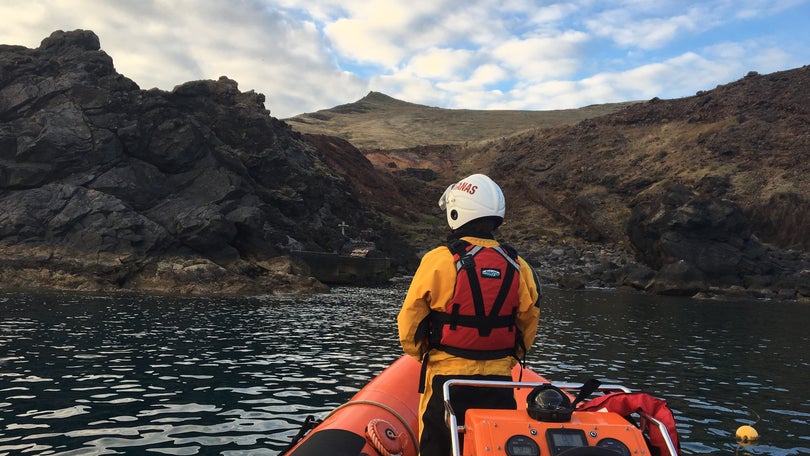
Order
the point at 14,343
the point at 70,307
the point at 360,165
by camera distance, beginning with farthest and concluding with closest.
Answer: the point at 360,165
the point at 70,307
the point at 14,343

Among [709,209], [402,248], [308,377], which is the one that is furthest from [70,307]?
[709,209]

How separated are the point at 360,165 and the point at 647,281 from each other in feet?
154

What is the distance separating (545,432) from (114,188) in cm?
3557

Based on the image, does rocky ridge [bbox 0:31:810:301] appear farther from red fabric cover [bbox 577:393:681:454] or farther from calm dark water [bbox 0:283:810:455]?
red fabric cover [bbox 577:393:681:454]

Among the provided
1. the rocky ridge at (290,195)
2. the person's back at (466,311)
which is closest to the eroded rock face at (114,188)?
the rocky ridge at (290,195)

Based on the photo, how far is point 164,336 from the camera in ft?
54.4

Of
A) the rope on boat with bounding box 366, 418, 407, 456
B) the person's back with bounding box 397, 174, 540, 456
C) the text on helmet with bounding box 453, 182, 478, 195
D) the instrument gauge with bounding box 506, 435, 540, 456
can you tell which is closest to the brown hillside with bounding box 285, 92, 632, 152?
the rope on boat with bounding box 366, 418, 407, 456

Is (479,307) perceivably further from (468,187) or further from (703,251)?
(703,251)

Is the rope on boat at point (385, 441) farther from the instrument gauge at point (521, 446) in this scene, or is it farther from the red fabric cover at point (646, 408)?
the instrument gauge at point (521, 446)

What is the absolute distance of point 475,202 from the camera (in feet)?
14.6

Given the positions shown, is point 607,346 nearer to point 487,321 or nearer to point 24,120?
point 487,321

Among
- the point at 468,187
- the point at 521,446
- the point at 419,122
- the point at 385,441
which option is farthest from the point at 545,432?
the point at 419,122

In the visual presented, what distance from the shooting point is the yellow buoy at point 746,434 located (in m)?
9.32

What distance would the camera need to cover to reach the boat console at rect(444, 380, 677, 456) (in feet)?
11.0
